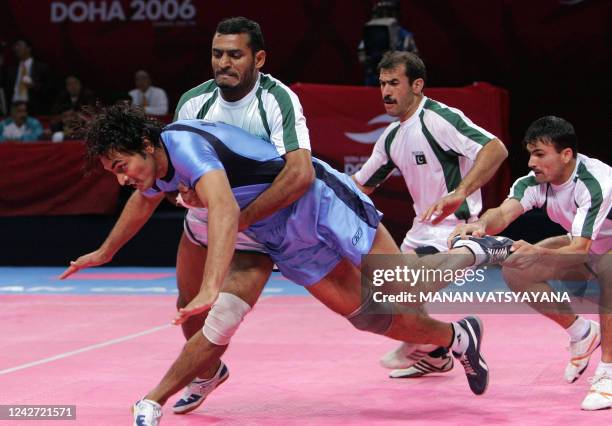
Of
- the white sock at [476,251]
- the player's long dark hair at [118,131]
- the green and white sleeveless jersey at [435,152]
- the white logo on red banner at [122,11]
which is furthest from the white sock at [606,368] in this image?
the white logo on red banner at [122,11]

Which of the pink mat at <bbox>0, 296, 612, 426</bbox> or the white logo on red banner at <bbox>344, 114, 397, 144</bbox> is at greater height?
the white logo on red banner at <bbox>344, 114, 397, 144</bbox>

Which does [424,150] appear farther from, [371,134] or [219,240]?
[371,134]

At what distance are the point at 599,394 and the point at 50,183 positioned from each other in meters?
8.87

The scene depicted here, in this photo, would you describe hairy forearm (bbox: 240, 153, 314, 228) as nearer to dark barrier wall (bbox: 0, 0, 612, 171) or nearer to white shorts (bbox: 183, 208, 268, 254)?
white shorts (bbox: 183, 208, 268, 254)

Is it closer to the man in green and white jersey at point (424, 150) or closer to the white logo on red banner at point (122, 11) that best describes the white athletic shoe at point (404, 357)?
the man in green and white jersey at point (424, 150)

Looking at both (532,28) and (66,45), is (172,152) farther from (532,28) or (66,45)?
(66,45)

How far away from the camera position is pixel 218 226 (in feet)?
14.3

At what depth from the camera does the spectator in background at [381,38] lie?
1220cm

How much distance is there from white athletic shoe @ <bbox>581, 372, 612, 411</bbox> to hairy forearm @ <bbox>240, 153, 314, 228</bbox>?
5.77ft

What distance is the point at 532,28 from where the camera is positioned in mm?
14773

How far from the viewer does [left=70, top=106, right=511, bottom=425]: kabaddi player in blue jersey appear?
4484 mm

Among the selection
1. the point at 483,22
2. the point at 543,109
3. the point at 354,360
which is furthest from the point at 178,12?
the point at 354,360

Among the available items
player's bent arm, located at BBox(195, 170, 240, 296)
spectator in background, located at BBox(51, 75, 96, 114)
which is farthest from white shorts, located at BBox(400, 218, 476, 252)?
spectator in background, located at BBox(51, 75, 96, 114)

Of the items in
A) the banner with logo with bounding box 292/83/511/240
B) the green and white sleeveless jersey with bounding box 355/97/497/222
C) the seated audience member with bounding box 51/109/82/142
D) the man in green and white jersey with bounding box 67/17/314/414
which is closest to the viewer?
the man in green and white jersey with bounding box 67/17/314/414
